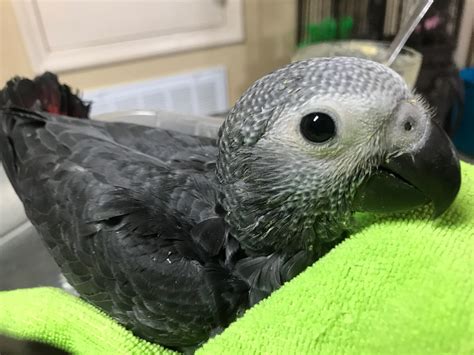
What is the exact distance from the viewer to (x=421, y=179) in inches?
16.4

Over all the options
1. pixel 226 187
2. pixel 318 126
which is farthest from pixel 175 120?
pixel 318 126

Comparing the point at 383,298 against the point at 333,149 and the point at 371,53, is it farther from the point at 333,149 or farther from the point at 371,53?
the point at 371,53

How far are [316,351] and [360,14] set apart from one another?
3.30 ft

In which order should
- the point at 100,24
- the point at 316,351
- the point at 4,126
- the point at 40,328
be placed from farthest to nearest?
the point at 100,24 → the point at 4,126 → the point at 40,328 → the point at 316,351

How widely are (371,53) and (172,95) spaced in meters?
0.64

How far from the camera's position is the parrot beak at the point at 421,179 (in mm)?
411

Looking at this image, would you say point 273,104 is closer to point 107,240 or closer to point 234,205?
point 234,205

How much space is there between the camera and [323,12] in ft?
4.23

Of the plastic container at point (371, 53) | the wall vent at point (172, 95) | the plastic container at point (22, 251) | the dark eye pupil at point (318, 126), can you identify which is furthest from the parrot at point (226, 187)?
the wall vent at point (172, 95)

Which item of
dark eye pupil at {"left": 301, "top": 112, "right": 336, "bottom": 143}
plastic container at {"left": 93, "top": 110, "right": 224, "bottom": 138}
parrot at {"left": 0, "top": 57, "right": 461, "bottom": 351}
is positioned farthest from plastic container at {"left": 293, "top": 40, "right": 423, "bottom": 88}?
dark eye pupil at {"left": 301, "top": 112, "right": 336, "bottom": 143}

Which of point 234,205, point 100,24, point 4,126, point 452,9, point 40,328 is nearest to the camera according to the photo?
point 234,205

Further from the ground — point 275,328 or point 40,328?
point 275,328

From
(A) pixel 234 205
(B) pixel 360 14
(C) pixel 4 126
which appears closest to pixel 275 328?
(A) pixel 234 205

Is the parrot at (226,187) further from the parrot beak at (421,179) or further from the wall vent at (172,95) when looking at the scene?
the wall vent at (172,95)
